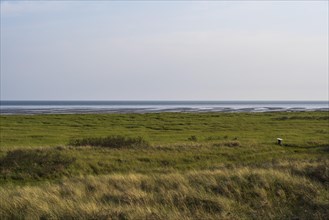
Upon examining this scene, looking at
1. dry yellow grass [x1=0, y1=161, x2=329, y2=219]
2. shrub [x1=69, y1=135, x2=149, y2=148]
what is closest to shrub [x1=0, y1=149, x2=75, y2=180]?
dry yellow grass [x1=0, y1=161, x2=329, y2=219]

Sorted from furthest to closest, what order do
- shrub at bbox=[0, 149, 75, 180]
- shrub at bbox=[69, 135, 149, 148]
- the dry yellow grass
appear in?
1. shrub at bbox=[69, 135, 149, 148]
2. shrub at bbox=[0, 149, 75, 180]
3. the dry yellow grass

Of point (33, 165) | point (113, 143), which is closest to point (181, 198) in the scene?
point (33, 165)

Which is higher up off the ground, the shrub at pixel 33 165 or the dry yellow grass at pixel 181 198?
the dry yellow grass at pixel 181 198

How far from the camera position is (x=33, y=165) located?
18609 millimetres

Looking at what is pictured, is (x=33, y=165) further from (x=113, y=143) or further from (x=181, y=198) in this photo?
(x=181, y=198)

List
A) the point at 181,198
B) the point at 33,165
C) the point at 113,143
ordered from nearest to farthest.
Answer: the point at 181,198, the point at 33,165, the point at 113,143

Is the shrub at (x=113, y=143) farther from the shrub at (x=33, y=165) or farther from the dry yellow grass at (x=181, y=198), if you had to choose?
the dry yellow grass at (x=181, y=198)

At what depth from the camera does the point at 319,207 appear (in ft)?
31.3

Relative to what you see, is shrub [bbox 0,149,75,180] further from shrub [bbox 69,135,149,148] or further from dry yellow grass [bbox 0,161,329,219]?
shrub [bbox 69,135,149,148]

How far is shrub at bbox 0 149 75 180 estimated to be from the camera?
58.2 feet

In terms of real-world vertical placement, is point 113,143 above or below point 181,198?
below

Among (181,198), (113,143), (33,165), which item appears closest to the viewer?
(181,198)

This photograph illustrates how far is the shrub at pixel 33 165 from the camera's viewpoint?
1773 cm

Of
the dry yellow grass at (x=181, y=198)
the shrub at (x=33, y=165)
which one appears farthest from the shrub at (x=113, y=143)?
the dry yellow grass at (x=181, y=198)
